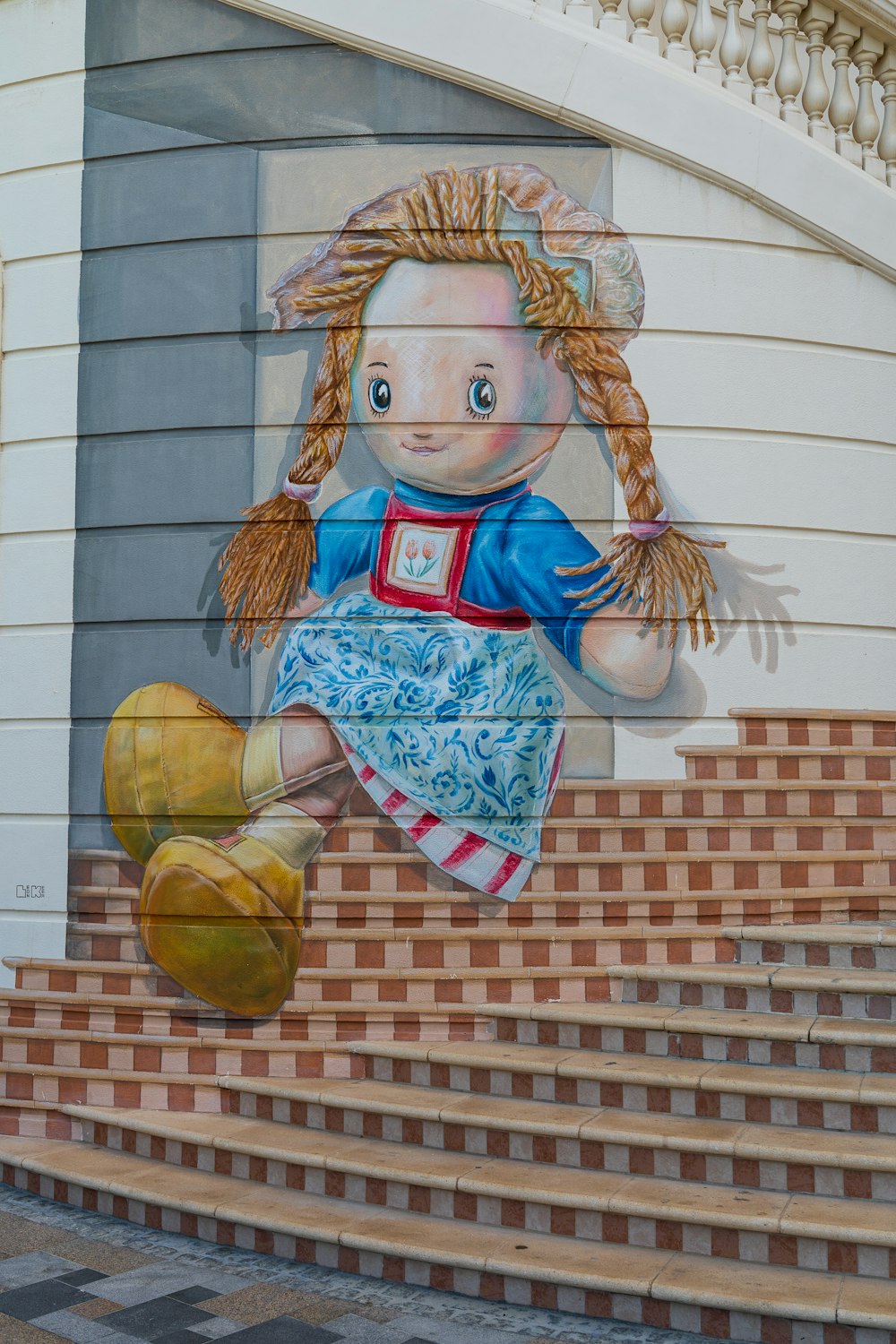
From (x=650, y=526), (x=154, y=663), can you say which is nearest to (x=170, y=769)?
(x=154, y=663)

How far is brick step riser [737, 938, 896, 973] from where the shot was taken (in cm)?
461

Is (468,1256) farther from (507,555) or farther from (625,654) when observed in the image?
(507,555)

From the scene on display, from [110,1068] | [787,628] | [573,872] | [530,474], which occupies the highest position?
[530,474]

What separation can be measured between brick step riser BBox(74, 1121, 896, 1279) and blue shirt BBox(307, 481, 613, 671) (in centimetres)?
219

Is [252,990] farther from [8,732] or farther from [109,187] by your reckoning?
[109,187]

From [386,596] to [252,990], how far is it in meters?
1.78

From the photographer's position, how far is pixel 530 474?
206 inches

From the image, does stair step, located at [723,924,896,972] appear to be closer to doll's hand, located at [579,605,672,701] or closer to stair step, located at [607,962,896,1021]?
stair step, located at [607,962,896,1021]

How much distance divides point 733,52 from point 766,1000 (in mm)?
4123

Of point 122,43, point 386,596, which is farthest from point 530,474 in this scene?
point 122,43

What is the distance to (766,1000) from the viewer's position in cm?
457

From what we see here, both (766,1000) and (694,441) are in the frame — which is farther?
(694,441)

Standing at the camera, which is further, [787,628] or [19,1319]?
[787,628]

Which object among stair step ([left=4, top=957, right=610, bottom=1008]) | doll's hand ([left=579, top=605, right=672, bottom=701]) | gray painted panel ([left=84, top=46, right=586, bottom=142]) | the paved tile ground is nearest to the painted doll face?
gray painted panel ([left=84, top=46, right=586, bottom=142])
